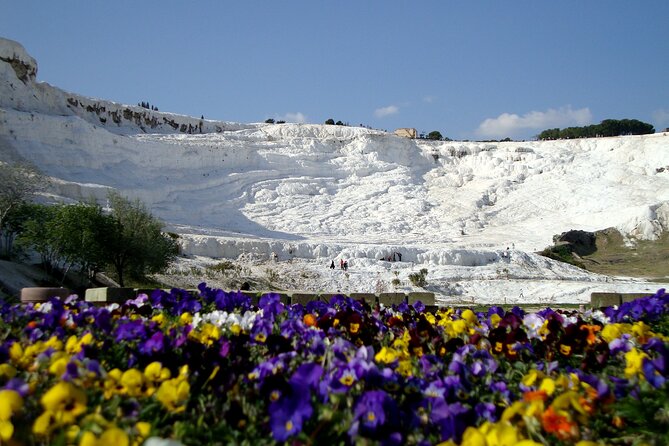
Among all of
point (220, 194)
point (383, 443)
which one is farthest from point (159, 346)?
point (220, 194)

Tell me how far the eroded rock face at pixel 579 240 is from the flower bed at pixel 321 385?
3990 cm

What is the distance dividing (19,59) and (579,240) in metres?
44.8

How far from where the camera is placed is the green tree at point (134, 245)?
24.2m

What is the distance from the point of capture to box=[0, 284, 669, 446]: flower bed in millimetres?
2639

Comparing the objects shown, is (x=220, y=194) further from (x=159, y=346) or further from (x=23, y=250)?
(x=159, y=346)

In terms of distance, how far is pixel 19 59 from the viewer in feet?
171

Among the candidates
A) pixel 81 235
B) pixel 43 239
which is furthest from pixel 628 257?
pixel 43 239

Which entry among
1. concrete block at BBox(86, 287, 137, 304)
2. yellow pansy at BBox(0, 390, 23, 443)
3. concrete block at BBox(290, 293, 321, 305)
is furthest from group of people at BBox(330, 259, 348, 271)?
yellow pansy at BBox(0, 390, 23, 443)

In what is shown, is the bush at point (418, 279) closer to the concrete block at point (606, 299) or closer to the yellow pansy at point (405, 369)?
the concrete block at point (606, 299)

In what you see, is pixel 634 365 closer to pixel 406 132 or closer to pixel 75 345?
pixel 75 345

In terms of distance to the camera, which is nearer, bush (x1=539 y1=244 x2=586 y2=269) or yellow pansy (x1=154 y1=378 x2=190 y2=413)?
yellow pansy (x1=154 y1=378 x2=190 y2=413)

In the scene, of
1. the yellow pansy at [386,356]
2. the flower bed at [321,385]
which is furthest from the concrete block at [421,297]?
the yellow pansy at [386,356]

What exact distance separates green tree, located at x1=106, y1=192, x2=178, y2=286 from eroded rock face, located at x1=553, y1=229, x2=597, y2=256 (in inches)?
1057

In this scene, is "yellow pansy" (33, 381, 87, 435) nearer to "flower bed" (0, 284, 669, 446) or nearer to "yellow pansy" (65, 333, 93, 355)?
"flower bed" (0, 284, 669, 446)
